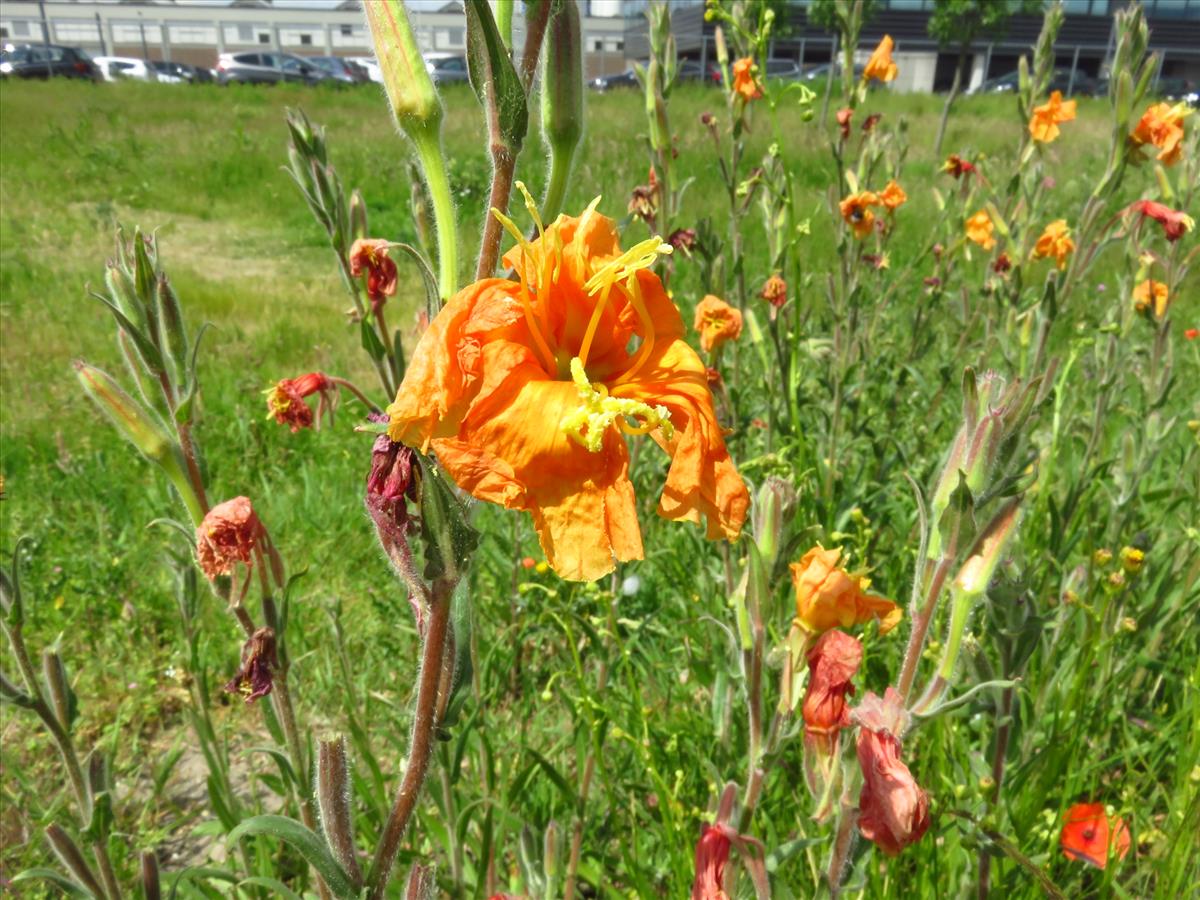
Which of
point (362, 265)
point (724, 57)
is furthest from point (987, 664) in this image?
point (724, 57)

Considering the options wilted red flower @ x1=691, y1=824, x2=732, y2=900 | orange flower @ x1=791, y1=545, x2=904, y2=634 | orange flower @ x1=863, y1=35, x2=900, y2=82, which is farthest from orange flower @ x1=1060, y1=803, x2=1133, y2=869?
orange flower @ x1=863, y1=35, x2=900, y2=82

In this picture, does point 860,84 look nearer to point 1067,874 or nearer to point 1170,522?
point 1170,522

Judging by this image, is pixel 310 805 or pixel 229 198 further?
pixel 229 198

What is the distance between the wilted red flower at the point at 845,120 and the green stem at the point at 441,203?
292cm

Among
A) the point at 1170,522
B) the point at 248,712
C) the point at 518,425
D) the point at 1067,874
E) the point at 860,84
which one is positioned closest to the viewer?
the point at 518,425

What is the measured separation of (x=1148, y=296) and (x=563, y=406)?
124 inches

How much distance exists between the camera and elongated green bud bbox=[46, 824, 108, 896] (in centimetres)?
139

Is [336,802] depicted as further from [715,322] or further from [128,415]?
[715,322]

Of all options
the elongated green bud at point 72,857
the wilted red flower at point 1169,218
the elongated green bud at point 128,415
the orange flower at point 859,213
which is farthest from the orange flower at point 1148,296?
the elongated green bud at point 72,857

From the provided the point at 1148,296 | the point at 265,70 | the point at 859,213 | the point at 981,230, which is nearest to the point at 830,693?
the point at 859,213

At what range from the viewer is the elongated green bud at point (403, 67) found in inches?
37.8

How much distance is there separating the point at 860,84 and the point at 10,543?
13.2ft

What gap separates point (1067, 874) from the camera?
6.42 ft

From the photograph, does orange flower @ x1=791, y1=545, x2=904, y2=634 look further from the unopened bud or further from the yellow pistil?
the unopened bud
